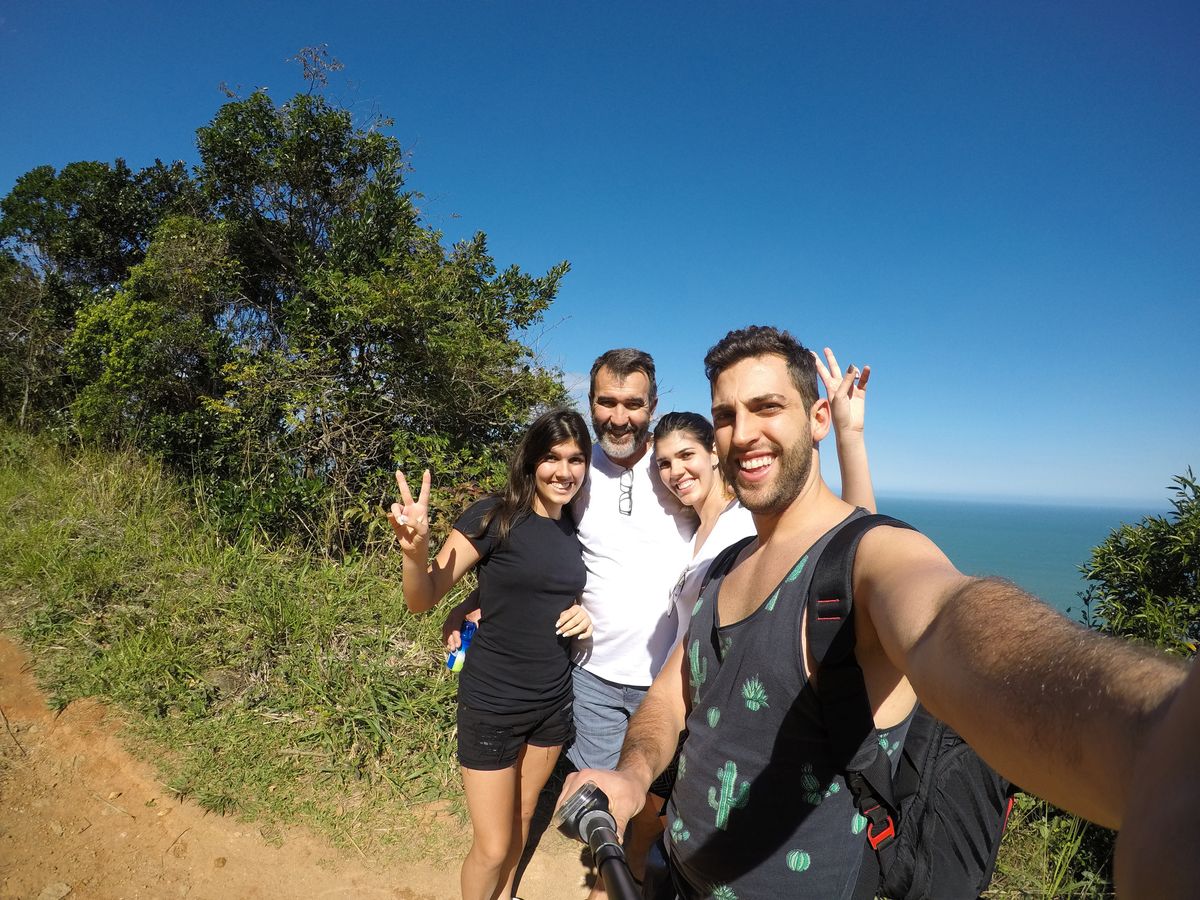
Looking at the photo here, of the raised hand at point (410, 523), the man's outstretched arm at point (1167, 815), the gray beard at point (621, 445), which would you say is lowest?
the raised hand at point (410, 523)

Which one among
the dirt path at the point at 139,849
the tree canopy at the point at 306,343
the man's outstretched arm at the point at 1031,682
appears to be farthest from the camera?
the tree canopy at the point at 306,343

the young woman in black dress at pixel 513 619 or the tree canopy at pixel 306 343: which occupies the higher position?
the tree canopy at pixel 306 343

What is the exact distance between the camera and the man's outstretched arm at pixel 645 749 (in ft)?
4.09

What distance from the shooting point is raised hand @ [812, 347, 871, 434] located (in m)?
2.25

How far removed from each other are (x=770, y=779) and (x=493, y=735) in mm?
1454

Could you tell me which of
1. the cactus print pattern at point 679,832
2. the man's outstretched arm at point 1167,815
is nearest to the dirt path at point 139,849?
the cactus print pattern at point 679,832

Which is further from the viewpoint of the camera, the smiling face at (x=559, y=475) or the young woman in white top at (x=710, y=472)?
the smiling face at (x=559, y=475)

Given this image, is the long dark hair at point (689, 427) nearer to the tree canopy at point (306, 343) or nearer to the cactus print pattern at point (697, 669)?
the cactus print pattern at point (697, 669)

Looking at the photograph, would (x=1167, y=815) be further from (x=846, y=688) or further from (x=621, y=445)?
(x=621, y=445)

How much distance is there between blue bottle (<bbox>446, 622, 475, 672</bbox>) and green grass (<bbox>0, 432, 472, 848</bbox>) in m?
1.35

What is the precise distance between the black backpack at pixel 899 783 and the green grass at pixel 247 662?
114 inches

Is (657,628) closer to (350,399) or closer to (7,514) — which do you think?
(350,399)

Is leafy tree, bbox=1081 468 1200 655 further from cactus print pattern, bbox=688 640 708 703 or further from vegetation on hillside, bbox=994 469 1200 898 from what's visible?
cactus print pattern, bbox=688 640 708 703

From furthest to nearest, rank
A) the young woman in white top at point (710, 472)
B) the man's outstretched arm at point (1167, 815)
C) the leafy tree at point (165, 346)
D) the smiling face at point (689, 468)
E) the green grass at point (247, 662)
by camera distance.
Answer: the leafy tree at point (165, 346), the green grass at point (247, 662), the smiling face at point (689, 468), the young woman in white top at point (710, 472), the man's outstretched arm at point (1167, 815)
